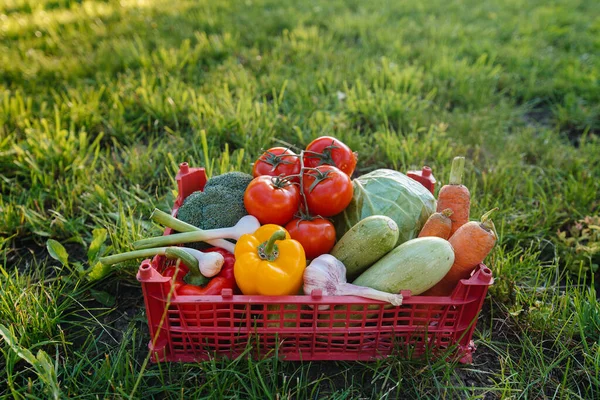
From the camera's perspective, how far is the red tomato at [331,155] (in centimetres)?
247

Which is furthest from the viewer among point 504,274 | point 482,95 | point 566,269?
point 482,95

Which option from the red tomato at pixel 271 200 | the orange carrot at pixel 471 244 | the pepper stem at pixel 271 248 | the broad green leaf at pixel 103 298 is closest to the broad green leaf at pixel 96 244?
the broad green leaf at pixel 103 298

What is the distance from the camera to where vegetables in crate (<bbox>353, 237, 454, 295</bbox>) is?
2.00 metres

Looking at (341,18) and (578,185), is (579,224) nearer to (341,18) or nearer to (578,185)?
(578,185)

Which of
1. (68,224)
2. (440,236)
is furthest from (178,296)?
(68,224)

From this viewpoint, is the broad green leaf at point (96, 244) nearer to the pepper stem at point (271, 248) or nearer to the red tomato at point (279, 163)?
the red tomato at point (279, 163)

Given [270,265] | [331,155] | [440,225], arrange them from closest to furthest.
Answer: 1. [270,265]
2. [440,225]
3. [331,155]

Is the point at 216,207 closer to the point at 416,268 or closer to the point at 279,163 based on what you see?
the point at 279,163

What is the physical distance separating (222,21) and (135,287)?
14.4 ft

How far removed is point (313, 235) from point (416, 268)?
470mm

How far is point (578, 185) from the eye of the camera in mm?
3350

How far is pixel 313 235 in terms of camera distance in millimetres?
2203

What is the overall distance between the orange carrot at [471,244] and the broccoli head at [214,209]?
3.23 feet

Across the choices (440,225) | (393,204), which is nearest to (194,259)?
(393,204)
